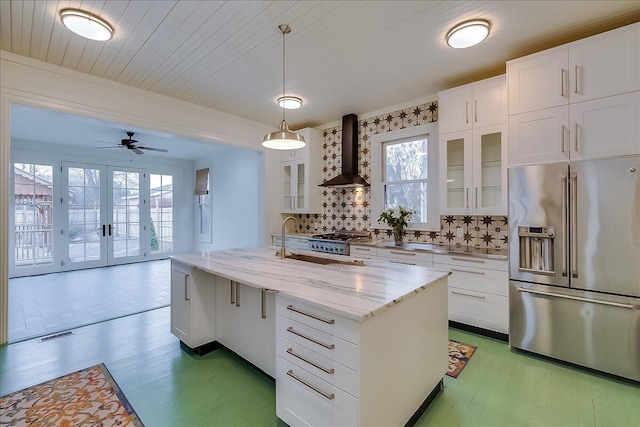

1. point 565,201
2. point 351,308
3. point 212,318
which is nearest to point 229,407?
point 212,318

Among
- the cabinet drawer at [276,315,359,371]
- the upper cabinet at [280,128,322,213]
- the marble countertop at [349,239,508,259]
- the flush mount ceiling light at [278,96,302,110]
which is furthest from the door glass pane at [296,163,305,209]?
the cabinet drawer at [276,315,359,371]

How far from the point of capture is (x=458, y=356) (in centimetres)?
253

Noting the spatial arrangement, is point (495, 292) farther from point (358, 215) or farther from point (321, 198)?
point (321, 198)

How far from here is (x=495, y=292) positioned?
9.09 ft

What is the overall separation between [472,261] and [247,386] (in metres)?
2.35

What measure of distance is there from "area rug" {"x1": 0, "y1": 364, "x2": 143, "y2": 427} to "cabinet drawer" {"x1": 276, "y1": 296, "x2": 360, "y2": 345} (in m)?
1.19

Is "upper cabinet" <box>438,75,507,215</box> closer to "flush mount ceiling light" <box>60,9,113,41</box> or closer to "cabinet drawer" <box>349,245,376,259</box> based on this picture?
"cabinet drawer" <box>349,245,376,259</box>

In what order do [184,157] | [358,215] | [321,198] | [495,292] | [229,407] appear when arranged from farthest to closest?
[184,157] < [321,198] < [358,215] < [495,292] < [229,407]

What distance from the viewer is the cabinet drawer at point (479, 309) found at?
2.75 metres

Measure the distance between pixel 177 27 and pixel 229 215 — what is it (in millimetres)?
4775

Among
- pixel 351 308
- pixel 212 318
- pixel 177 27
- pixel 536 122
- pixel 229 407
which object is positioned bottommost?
pixel 229 407

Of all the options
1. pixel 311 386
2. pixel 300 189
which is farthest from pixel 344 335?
pixel 300 189

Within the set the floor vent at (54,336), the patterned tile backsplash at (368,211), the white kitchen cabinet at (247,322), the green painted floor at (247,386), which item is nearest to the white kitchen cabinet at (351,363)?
the green painted floor at (247,386)

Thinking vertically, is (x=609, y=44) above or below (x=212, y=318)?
above
